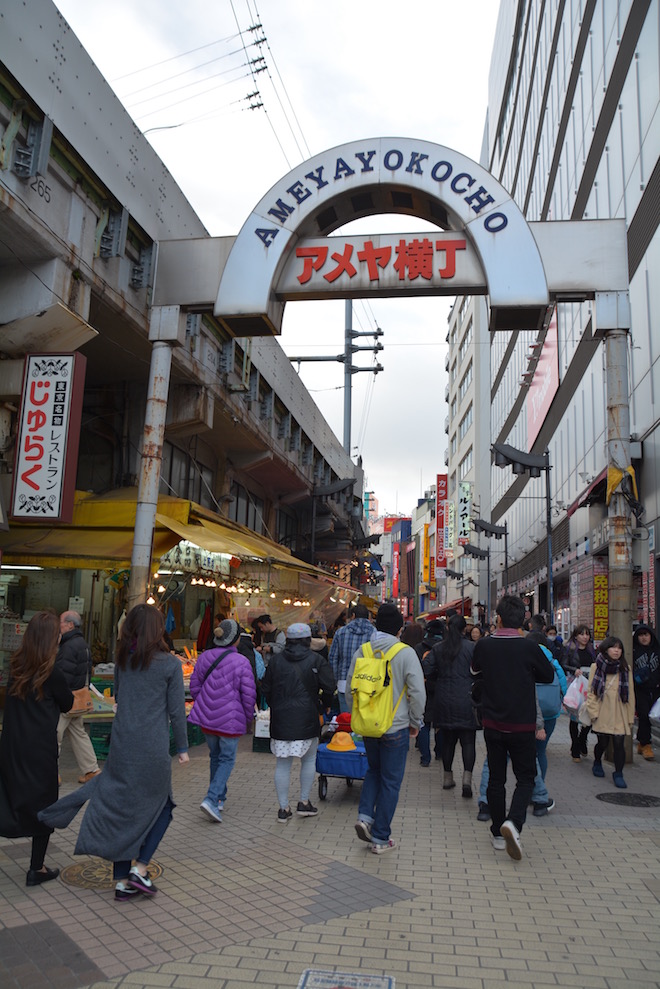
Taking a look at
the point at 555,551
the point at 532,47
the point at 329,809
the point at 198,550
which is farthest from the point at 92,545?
the point at 532,47

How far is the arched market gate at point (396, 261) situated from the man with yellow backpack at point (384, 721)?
5061mm

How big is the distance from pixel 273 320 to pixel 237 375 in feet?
20.7

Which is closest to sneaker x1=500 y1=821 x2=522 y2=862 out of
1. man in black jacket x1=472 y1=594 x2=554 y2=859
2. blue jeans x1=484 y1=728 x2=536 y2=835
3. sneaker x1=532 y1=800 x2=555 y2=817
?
man in black jacket x1=472 y1=594 x2=554 y2=859

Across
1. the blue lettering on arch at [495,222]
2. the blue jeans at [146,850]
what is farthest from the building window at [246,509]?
the blue jeans at [146,850]

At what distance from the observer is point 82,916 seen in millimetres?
4379

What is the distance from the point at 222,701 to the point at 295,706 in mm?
659

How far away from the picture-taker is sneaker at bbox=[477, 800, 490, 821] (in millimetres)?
6883

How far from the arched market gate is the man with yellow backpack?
199 inches

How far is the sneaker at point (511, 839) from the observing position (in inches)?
217

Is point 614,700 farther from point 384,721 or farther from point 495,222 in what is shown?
point 495,222

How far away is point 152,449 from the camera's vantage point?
10.8 meters

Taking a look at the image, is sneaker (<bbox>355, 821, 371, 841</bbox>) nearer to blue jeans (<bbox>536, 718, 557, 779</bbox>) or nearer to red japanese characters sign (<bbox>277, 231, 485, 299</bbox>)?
blue jeans (<bbox>536, 718, 557, 779</bbox>)

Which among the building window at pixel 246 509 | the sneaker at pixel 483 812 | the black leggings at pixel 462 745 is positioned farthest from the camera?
the building window at pixel 246 509

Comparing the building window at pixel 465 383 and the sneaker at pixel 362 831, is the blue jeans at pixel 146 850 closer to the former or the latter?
the sneaker at pixel 362 831
